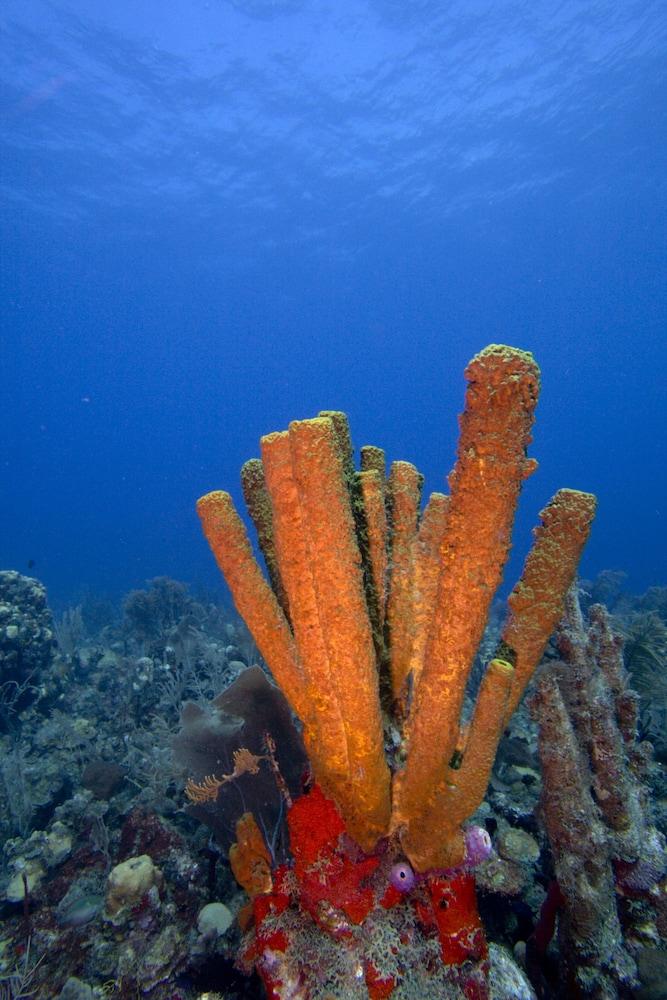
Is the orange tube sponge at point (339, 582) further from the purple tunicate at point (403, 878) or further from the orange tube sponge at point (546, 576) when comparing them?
the orange tube sponge at point (546, 576)

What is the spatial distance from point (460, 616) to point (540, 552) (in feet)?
1.87

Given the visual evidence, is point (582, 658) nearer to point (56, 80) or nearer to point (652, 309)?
point (56, 80)

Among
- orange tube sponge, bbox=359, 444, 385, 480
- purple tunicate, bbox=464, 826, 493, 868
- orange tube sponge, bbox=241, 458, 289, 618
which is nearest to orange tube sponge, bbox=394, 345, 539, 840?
purple tunicate, bbox=464, 826, 493, 868

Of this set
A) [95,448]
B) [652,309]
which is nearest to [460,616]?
[652,309]

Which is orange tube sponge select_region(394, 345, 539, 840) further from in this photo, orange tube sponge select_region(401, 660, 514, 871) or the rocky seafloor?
the rocky seafloor

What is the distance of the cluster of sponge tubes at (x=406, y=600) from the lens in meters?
1.88

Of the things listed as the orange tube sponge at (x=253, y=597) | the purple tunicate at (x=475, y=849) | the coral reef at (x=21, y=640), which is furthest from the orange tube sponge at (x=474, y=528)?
the coral reef at (x=21, y=640)

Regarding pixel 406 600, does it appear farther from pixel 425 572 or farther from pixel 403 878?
pixel 403 878

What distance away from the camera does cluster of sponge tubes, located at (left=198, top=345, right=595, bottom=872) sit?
1.88 meters

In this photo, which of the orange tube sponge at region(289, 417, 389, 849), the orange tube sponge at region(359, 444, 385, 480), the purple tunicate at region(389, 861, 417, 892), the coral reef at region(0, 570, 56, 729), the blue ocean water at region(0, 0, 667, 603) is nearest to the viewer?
the orange tube sponge at region(289, 417, 389, 849)

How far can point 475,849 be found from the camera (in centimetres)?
247

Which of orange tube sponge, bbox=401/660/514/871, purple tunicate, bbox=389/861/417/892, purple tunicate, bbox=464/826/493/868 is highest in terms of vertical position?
orange tube sponge, bbox=401/660/514/871

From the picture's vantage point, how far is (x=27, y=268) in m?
53.9

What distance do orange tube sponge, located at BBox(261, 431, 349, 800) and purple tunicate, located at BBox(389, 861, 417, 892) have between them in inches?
22.7
